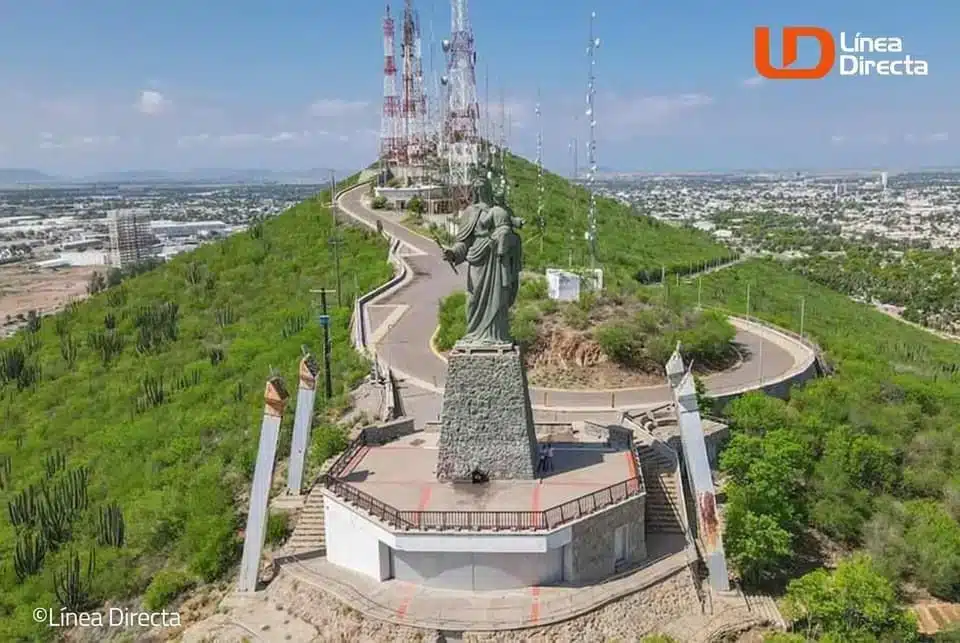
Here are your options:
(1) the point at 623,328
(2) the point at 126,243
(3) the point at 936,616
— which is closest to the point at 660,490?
(3) the point at 936,616

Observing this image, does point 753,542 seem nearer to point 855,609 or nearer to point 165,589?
point 855,609

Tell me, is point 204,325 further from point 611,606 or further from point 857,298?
point 857,298

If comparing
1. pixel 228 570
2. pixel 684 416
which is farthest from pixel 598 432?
pixel 228 570

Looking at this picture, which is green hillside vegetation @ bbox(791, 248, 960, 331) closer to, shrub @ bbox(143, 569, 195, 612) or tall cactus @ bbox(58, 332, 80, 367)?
tall cactus @ bbox(58, 332, 80, 367)

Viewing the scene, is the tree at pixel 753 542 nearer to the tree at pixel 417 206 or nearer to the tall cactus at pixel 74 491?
the tall cactus at pixel 74 491

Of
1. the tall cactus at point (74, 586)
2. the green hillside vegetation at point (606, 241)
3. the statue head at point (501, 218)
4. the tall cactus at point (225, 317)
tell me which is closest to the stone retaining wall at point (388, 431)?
the statue head at point (501, 218)

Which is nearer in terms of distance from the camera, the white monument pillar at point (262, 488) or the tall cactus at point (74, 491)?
the white monument pillar at point (262, 488)

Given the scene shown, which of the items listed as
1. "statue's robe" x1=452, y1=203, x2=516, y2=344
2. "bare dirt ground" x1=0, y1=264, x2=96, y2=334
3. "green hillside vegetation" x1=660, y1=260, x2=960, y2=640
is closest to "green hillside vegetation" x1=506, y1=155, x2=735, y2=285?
"green hillside vegetation" x1=660, y1=260, x2=960, y2=640
